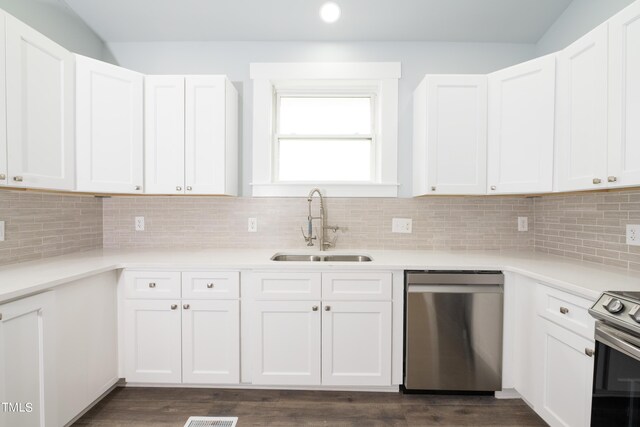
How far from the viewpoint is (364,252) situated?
8.31 feet

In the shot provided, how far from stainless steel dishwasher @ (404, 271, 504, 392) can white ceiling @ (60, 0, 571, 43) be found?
78.6 inches

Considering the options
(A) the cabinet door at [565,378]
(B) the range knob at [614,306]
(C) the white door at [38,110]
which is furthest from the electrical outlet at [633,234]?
(C) the white door at [38,110]

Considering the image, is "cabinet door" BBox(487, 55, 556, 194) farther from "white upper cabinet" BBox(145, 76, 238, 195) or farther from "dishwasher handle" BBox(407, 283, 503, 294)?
"white upper cabinet" BBox(145, 76, 238, 195)

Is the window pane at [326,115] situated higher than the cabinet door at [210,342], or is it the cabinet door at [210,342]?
the window pane at [326,115]

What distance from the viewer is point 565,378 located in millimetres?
1569

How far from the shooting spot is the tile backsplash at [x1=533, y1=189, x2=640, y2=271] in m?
1.89

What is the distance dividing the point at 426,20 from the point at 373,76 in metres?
0.58

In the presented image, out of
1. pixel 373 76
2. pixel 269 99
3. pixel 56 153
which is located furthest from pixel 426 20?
pixel 56 153

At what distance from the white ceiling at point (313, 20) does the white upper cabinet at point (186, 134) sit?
60 cm

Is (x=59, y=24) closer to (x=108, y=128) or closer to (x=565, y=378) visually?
(x=108, y=128)

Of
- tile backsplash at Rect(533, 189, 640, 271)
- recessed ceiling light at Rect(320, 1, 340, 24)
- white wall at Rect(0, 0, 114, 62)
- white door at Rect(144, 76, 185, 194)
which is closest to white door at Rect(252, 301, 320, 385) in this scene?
white door at Rect(144, 76, 185, 194)

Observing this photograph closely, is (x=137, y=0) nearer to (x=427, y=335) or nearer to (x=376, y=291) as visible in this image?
(x=376, y=291)

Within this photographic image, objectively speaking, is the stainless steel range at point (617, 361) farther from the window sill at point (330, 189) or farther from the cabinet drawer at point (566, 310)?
the window sill at point (330, 189)

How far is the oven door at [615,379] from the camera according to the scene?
113 centimetres
